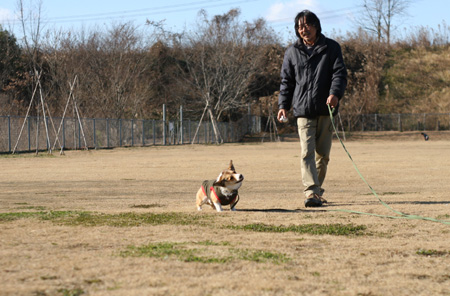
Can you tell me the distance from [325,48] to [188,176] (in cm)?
673

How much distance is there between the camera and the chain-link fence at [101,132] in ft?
92.7

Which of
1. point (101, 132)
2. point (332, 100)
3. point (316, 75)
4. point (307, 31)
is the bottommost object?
point (101, 132)

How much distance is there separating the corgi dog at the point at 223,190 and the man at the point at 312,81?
0.99 meters

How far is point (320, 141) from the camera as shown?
7766 mm

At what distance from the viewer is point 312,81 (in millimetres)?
7512

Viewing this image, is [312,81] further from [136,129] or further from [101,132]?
[136,129]

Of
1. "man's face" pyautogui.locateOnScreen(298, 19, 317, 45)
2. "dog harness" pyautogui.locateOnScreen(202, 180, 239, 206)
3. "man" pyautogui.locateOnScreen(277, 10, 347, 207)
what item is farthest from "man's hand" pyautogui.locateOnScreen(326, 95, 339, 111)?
"dog harness" pyautogui.locateOnScreen(202, 180, 239, 206)

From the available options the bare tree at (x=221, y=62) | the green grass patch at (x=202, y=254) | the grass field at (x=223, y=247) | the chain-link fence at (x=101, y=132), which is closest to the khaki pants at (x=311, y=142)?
the grass field at (x=223, y=247)

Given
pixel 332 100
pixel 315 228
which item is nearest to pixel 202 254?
pixel 315 228

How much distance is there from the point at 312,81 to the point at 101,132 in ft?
95.9

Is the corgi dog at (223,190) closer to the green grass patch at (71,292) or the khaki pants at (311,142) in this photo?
the khaki pants at (311,142)

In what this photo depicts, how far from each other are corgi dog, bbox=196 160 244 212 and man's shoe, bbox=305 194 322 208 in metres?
0.85

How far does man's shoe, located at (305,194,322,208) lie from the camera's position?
23.9 feet

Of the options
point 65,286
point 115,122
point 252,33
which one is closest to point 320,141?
point 65,286
